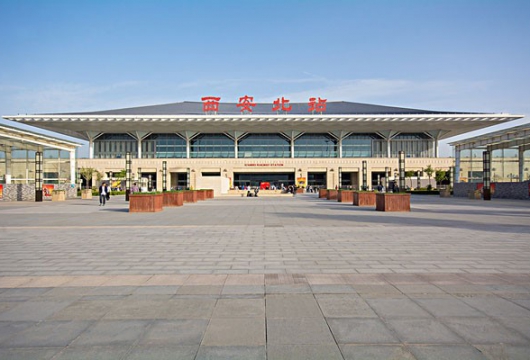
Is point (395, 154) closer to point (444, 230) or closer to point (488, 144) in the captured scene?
point (488, 144)

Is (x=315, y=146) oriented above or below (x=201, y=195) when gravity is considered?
above

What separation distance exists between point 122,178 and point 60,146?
26.9 m

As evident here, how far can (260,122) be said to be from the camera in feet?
205

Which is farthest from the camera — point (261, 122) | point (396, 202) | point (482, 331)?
point (261, 122)

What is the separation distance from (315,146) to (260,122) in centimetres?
1272

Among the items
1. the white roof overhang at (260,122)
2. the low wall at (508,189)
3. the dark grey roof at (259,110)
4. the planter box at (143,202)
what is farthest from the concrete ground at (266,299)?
the dark grey roof at (259,110)

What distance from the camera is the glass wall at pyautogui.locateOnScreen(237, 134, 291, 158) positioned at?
6956cm

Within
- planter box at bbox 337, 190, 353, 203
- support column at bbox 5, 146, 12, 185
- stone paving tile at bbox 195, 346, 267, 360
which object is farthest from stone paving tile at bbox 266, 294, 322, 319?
support column at bbox 5, 146, 12, 185

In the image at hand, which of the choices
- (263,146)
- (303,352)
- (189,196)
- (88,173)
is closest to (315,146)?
(263,146)

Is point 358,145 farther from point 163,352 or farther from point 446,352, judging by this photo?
point 163,352

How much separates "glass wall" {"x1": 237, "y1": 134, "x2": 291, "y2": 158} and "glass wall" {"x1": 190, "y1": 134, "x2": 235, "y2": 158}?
1.92 meters

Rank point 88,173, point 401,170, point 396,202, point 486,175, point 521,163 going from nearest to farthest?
1. point 396,202
2. point 401,170
3. point 486,175
4. point 521,163
5. point 88,173

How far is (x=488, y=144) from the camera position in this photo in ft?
115

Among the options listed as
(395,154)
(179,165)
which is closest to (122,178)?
(179,165)
